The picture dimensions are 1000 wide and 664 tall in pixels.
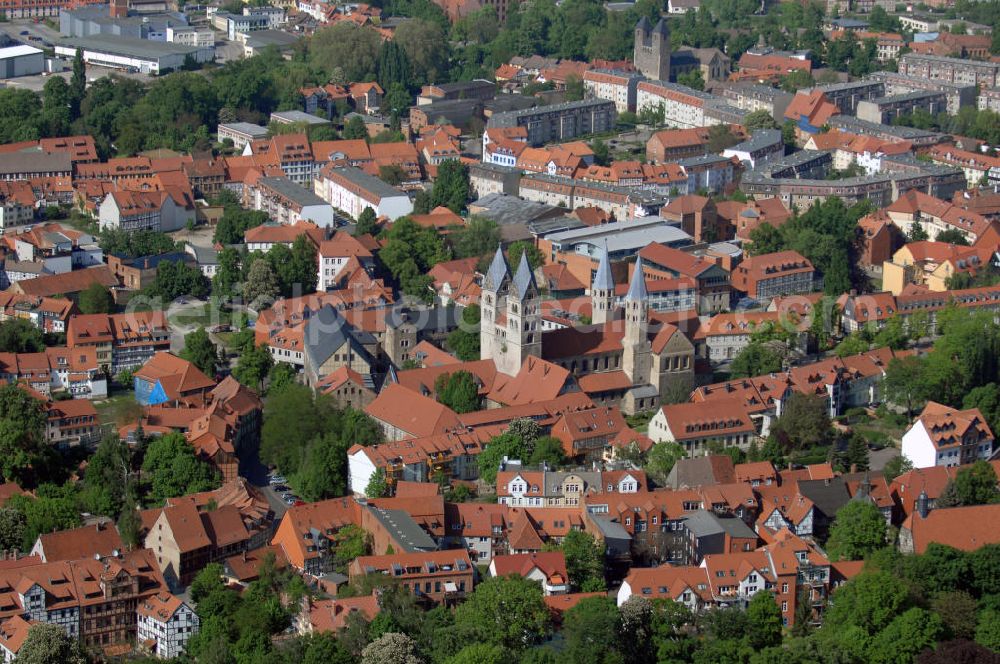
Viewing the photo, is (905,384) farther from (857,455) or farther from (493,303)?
(493,303)

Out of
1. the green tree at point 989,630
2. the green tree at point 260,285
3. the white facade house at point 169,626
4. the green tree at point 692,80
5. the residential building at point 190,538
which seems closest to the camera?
the green tree at point 989,630

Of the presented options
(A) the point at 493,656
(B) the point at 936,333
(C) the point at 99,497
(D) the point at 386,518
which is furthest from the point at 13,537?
(B) the point at 936,333

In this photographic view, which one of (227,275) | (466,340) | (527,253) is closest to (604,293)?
(466,340)

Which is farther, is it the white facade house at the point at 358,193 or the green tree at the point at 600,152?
the green tree at the point at 600,152

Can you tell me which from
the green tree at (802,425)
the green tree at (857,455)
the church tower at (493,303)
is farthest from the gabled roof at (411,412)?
the green tree at (857,455)

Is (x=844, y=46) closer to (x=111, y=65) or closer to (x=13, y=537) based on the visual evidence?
(x=111, y=65)

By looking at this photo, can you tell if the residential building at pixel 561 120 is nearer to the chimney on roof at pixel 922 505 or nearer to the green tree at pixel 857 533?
the chimney on roof at pixel 922 505
